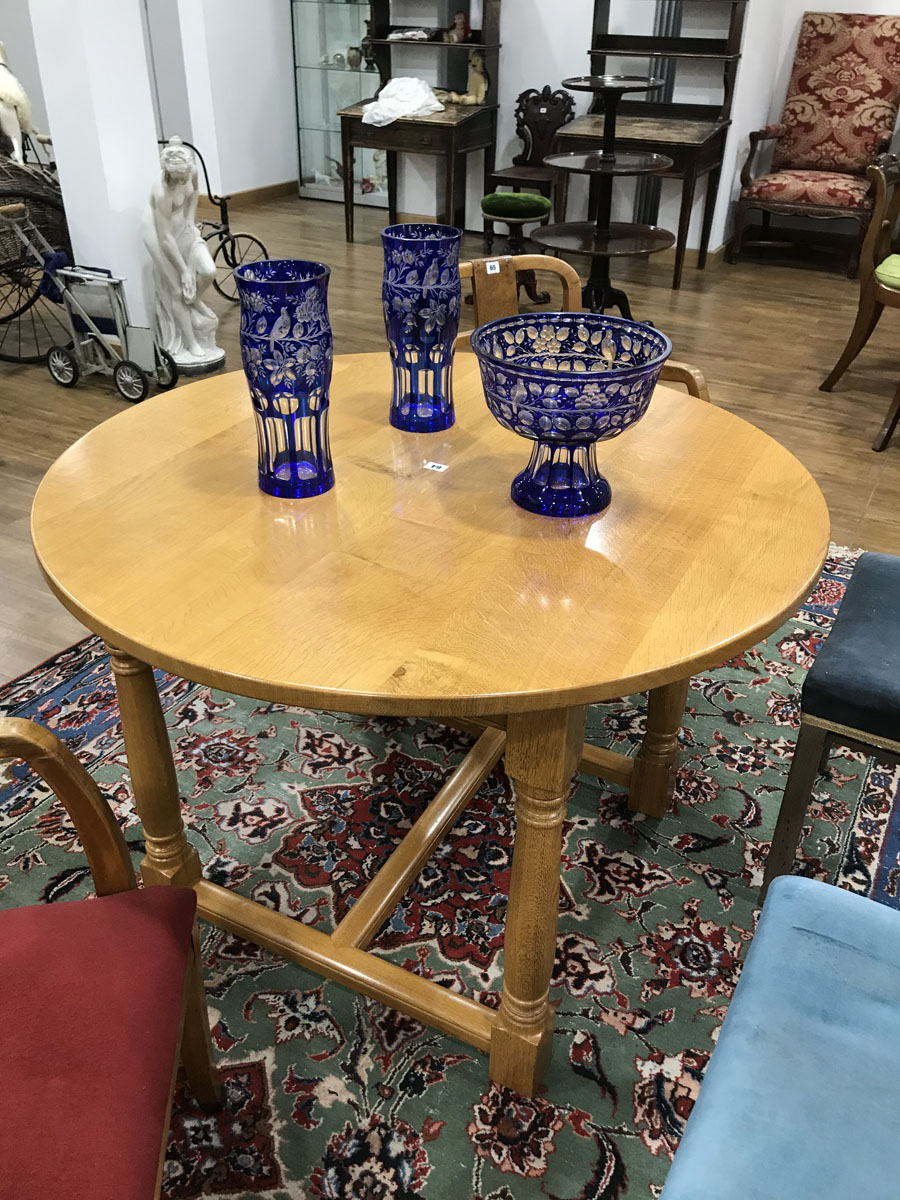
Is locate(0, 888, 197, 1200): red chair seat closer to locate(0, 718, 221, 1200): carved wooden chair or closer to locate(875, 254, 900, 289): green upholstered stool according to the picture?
locate(0, 718, 221, 1200): carved wooden chair

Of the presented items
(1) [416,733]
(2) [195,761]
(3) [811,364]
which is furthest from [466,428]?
(3) [811,364]

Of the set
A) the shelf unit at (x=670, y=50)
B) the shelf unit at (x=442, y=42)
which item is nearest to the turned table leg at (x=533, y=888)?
the shelf unit at (x=670, y=50)

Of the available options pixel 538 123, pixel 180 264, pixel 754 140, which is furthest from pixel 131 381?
pixel 754 140

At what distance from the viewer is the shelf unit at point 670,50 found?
4.86 meters

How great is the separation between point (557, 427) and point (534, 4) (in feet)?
17.6

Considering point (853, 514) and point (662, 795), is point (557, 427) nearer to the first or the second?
point (662, 795)

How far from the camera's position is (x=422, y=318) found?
136 cm

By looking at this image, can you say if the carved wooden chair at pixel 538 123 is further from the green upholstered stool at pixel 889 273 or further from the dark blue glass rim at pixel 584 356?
the dark blue glass rim at pixel 584 356

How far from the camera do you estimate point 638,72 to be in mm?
5270

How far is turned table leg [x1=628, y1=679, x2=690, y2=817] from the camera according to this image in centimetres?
167

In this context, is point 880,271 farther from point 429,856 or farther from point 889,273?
point 429,856

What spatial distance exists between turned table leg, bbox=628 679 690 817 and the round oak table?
0.44m

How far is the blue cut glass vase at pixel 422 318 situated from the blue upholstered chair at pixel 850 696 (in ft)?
2.18

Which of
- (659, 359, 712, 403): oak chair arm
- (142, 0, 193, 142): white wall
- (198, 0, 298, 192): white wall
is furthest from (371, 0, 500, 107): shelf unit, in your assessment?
(659, 359, 712, 403): oak chair arm
